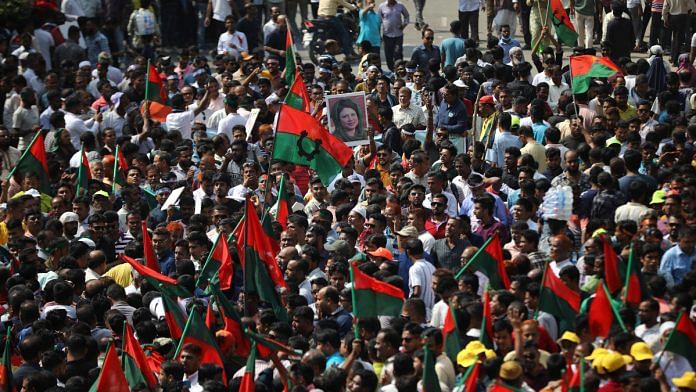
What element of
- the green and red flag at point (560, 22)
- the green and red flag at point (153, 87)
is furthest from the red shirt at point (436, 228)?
the green and red flag at point (560, 22)

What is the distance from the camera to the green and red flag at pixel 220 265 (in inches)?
500

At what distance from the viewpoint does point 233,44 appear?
2289 centimetres

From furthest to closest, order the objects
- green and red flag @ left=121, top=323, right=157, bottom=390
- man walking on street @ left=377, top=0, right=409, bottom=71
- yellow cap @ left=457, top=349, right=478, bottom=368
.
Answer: man walking on street @ left=377, top=0, right=409, bottom=71 → green and red flag @ left=121, top=323, right=157, bottom=390 → yellow cap @ left=457, top=349, right=478, bottom=368

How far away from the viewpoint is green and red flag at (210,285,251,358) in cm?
1141

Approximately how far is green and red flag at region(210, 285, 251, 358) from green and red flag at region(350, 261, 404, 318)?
98 centimetres

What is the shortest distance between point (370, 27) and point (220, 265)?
34.3 feet

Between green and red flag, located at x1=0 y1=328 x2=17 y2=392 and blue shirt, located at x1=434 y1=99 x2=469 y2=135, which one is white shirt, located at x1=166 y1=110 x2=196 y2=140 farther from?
green and red flag, located at x1=0 y1=328 x2=17 y2=392

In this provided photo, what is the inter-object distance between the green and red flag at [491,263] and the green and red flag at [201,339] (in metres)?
2.04

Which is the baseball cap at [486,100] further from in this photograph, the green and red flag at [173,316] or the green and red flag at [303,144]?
the green and red flag at [173,316]

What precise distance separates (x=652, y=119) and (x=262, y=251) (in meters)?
6.21

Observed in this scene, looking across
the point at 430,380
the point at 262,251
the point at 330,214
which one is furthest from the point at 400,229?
the point at 430,380

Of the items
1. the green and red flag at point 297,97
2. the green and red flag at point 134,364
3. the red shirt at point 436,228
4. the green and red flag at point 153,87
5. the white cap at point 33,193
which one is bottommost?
the green and red flag at point 134,364

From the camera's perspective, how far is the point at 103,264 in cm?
1323

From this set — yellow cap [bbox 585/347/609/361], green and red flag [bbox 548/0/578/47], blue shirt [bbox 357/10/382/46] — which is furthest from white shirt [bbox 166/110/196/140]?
yellow cap [bbox 585/347/609/361]
